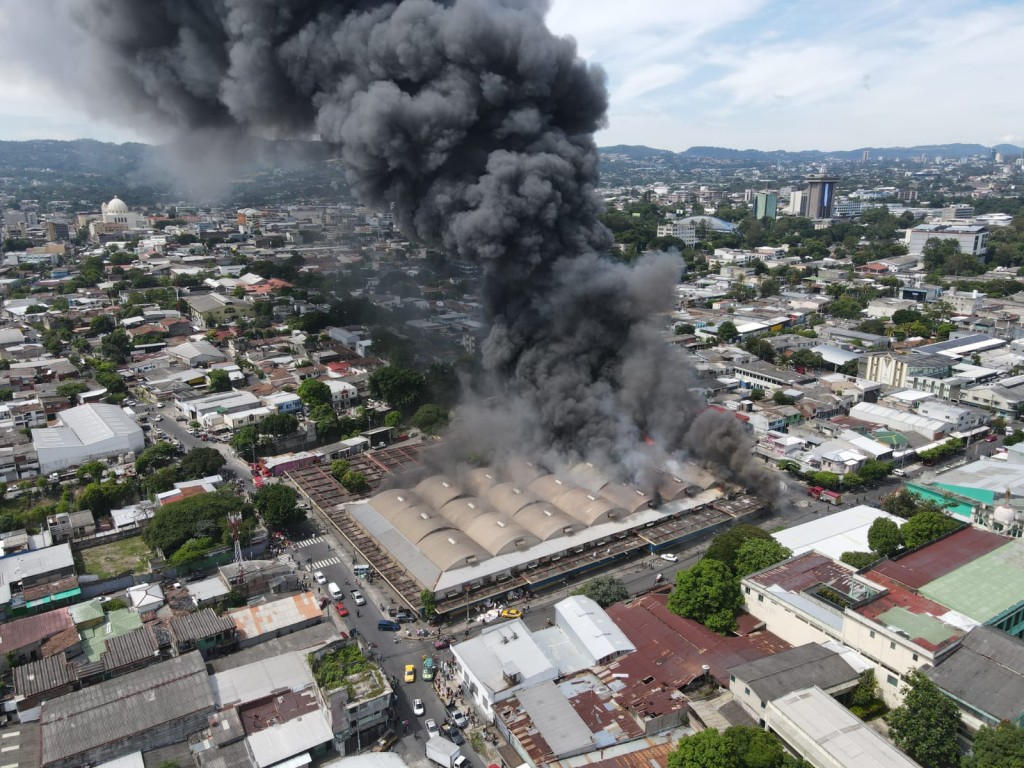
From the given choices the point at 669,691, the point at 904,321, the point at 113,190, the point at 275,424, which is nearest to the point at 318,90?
the point at 275,424

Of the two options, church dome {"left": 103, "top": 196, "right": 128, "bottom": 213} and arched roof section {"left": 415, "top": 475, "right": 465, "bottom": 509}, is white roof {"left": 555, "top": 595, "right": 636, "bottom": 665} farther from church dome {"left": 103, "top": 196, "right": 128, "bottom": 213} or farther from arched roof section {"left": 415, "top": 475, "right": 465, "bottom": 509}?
church dome {"left": 103, "top": 196, "right": 128, "bottom": 213}

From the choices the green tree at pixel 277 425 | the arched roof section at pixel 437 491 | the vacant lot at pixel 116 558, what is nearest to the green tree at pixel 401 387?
the green tree at pixel 277 425

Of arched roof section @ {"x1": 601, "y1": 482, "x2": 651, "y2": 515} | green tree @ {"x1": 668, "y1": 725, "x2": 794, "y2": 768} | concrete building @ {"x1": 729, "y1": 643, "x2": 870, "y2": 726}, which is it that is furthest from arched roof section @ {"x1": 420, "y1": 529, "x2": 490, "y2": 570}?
green tree @ {"x1": 668, "y1": 725, "x2": 794, "y2": 768}

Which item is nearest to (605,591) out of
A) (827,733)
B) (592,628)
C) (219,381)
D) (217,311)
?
(592,628)

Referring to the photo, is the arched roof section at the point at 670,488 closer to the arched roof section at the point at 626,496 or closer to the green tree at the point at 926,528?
the arched roof section at the point at 626,496

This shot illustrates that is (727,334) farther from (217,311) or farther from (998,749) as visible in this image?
(998,749)
